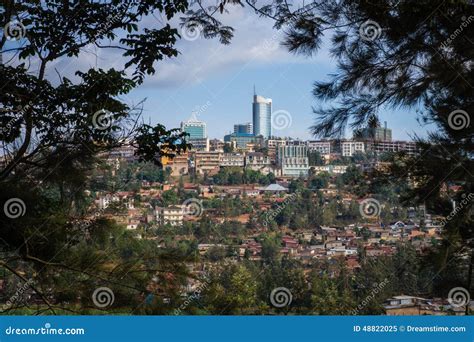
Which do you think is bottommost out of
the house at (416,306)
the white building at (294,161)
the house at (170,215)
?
the house at (416,306)

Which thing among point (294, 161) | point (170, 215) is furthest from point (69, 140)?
point (294, 161)

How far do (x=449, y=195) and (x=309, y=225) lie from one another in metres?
2.34

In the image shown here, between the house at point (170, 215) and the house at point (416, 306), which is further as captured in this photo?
the house at point (170, 215)

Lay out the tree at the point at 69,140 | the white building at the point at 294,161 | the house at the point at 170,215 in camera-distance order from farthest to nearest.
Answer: the white building at the point at 294,161 < the house at the point at 170,215 < the tree at the point at 69,140

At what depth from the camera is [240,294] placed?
153 inches

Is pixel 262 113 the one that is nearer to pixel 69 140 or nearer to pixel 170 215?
pixel 170 215

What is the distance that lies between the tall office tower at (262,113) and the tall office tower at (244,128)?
47 centimetres

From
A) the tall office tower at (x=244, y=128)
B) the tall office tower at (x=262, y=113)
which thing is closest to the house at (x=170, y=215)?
the tall office tower at (x=262, y=113)

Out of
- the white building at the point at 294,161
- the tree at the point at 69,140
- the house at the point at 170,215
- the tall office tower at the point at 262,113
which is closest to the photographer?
the tree at the point at 69,140

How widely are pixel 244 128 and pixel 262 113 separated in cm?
98

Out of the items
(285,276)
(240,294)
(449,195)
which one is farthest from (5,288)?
(449,195)

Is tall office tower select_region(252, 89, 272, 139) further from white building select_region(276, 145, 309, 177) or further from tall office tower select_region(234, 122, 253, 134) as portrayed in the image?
white building select_region(276, 145, 309, 177)

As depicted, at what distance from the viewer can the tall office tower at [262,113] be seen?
5832 millimetres

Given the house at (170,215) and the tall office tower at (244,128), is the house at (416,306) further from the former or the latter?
the tall office tower at (244,128)
